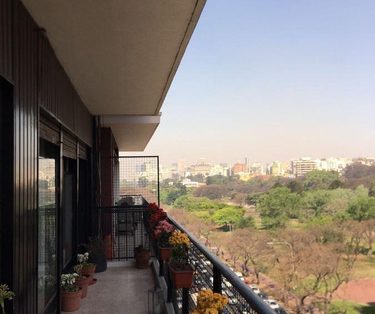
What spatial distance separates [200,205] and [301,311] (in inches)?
603

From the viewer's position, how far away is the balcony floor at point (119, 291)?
439 centimetres

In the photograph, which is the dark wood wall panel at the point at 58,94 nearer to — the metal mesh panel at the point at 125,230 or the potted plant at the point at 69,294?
the potted plant at the point at 69,294

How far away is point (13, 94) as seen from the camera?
2.37m

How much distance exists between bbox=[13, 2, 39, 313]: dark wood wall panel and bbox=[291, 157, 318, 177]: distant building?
5709cm

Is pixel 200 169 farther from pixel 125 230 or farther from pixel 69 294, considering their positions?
pixel 69 294

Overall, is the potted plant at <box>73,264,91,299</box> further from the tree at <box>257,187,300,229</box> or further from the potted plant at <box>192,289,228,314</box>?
the tree at <box>257,187,300,229</box>

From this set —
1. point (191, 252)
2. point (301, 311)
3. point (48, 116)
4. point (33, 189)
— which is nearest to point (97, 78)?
point (48, 116)

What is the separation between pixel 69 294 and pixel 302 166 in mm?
58842

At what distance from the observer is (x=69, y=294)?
13.9ft

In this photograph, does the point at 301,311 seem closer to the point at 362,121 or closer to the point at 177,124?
the point at 177,124

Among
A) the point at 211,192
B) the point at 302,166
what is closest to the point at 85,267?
the point at 211,192

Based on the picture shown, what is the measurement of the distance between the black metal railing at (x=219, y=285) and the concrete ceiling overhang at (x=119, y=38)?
1.48m

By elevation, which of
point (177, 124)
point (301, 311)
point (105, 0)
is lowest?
point (301, 311)

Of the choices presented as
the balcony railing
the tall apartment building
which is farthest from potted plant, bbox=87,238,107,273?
the tall apartment building
